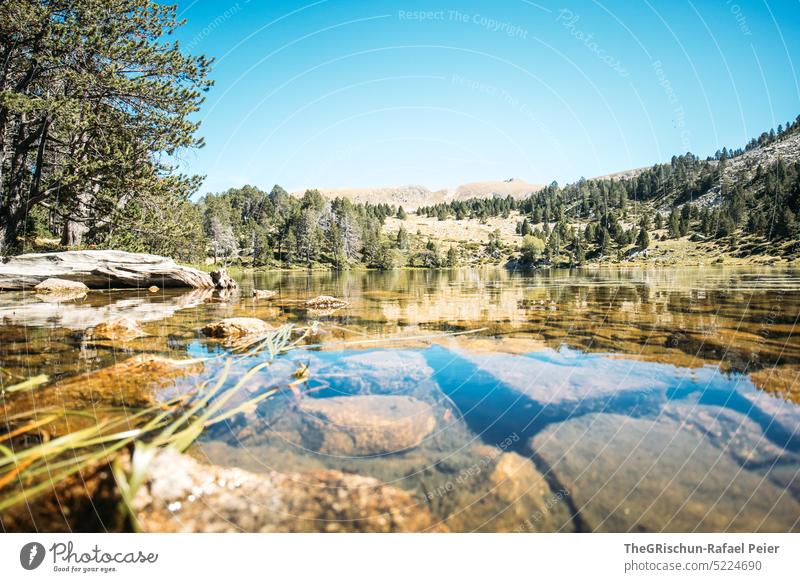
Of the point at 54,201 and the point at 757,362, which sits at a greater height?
the point at 54,201

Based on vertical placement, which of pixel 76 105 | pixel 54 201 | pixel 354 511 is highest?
pixel 76 105

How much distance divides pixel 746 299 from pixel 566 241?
12248cm

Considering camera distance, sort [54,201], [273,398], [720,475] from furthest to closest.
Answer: [54,201]
[273,398]
[720,475]

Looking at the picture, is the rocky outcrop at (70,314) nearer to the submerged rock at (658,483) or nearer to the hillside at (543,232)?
the submerged rock at (658,483)

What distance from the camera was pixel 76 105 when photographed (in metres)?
14.4

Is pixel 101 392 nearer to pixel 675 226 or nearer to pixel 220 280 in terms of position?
pixel 220 280

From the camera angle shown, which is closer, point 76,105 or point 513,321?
point 513,321

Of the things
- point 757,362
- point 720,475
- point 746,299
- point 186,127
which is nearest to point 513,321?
point 757,362

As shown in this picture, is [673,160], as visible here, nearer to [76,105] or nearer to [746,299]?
[746,299]

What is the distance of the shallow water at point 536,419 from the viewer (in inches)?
108

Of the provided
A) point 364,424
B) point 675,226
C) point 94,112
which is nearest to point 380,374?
point 364,424

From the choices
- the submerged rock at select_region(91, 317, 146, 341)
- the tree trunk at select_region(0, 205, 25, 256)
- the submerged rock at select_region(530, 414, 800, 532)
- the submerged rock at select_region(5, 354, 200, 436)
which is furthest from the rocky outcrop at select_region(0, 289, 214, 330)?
the submerged rock at select_region(530, 414, 800, 532)

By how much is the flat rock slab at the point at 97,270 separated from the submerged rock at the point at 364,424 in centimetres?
2125

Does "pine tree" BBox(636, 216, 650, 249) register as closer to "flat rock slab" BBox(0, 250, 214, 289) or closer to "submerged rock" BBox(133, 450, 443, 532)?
"flat rock slab" BBox(0, 250, 214, 289)
